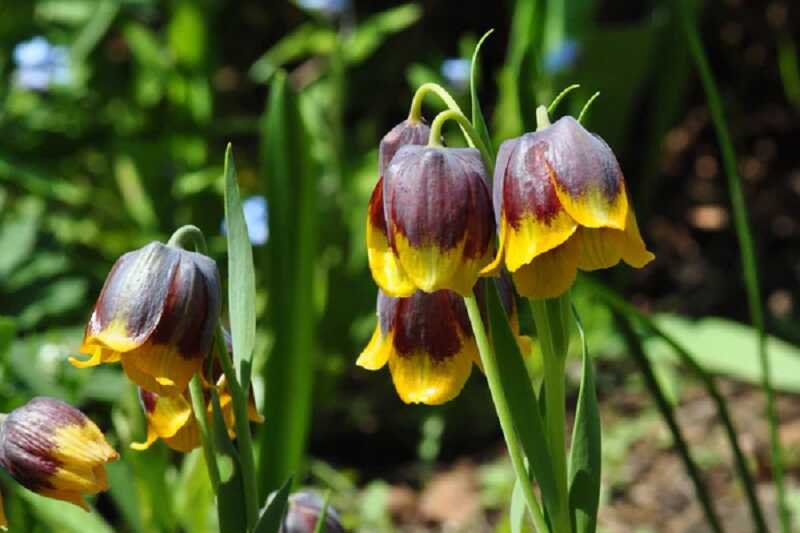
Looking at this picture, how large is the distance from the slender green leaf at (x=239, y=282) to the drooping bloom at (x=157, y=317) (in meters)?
0.10

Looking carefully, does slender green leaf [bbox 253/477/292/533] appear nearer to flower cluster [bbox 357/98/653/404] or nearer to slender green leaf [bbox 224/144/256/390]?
slender green leaf [bbox 224/144/256/390]

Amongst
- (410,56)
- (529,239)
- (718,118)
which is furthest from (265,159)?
(410,56)

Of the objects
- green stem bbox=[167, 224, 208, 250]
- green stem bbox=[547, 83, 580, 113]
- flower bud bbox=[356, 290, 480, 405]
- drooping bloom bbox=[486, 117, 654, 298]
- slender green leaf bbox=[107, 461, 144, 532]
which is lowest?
slender green leaf bbox=[107, 461, 144, 532]

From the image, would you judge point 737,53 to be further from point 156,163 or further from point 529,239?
point 529,239

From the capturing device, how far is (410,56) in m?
4.04

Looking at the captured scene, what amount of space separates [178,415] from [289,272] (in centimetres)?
89

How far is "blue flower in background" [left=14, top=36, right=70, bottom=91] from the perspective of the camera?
3082mm

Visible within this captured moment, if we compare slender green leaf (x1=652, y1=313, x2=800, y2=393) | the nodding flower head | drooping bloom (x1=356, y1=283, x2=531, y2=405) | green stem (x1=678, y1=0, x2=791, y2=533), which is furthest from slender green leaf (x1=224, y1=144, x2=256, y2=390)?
slender green leaf (x1=652, y1=313, x2=800, y2=393)

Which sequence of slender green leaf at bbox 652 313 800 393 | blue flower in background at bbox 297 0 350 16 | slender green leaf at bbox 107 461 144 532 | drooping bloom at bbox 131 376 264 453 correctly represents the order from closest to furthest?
drooping bloom at bbox 131 376 264 453, slender green leaf at bbox 107 461 144 532, slender green leaf at bbox 652 313 800 393, blue flower in background at bbox 297 0 350 16

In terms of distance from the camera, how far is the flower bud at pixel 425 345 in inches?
46.1

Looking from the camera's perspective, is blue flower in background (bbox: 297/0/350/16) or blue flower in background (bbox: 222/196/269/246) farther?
blue flower in background (bbox: 297/0/350/16)

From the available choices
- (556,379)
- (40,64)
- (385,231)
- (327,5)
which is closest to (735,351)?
(327,5)

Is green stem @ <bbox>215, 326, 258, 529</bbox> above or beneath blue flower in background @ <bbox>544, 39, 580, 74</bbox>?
above

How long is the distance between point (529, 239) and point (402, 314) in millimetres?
181
